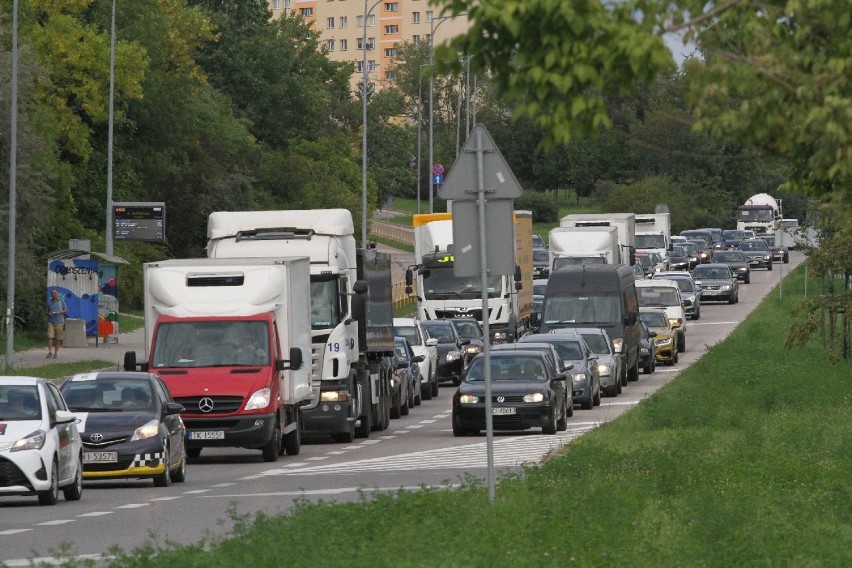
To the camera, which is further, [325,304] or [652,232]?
[652,232]

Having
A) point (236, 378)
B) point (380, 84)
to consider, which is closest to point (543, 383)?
point (236, 378)

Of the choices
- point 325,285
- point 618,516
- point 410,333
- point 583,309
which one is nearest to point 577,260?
point 583,309

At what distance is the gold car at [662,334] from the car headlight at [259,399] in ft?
86.2

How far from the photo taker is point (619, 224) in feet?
236

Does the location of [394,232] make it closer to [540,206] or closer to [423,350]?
[540,206]

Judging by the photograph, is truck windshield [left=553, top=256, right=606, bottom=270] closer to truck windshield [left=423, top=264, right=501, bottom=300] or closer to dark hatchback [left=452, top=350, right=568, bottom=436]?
truck windshield [left=423, top=264, right=501, bottom=300]

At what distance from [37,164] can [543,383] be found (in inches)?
1080

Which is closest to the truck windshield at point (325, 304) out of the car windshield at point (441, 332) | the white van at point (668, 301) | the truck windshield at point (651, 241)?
the car windshield at point (441, 332)

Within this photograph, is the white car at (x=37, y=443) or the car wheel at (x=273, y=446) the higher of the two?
the white car at (x=37, y=443)

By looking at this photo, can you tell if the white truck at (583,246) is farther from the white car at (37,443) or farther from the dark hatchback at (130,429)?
the white car at (37,443)

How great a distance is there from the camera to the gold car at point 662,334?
5288 cm

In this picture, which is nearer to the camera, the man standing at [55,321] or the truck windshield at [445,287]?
the man standing at [55,321]

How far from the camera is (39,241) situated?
219 ft

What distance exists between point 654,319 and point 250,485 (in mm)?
31115
